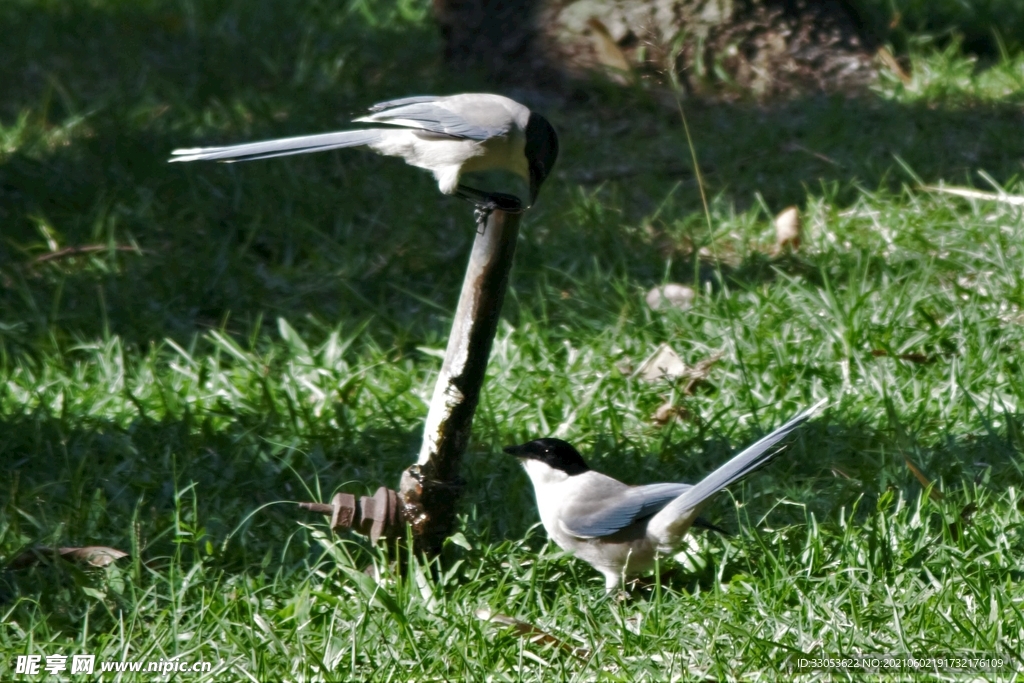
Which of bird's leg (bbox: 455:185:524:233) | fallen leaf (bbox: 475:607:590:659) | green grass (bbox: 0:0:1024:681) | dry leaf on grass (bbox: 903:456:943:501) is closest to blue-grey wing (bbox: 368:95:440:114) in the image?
bird's leg (bbox: 455:185:524:233)

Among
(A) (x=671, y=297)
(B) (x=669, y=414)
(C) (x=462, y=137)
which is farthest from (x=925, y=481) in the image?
(C) (x=462, y=137)

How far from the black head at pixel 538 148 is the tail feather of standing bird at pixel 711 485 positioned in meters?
0.91

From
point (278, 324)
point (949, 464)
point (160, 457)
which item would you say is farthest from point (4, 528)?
point (949, 464)

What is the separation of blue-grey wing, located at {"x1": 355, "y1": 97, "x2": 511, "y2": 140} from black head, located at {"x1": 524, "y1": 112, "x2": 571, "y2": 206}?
10 centimetres

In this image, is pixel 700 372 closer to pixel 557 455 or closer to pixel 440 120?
pixel 557 455

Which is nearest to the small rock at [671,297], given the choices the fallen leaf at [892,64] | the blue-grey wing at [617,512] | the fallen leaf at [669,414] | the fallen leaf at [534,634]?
the fallen leaf at [669,414]

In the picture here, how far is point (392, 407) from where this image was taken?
377 cm

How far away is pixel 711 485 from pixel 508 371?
1.39 metres

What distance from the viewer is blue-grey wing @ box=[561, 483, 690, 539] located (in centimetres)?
279

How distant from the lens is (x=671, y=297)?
434 cm

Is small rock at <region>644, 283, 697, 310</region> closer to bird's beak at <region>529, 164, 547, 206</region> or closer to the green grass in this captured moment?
the green grass

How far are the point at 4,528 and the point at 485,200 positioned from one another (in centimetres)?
162

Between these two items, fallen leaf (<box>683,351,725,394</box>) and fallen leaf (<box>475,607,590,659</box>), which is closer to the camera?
fallen leaf (<box>475,607,590,659</box>)

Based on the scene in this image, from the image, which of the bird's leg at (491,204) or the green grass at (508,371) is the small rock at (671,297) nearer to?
the green grass at (508,371)
